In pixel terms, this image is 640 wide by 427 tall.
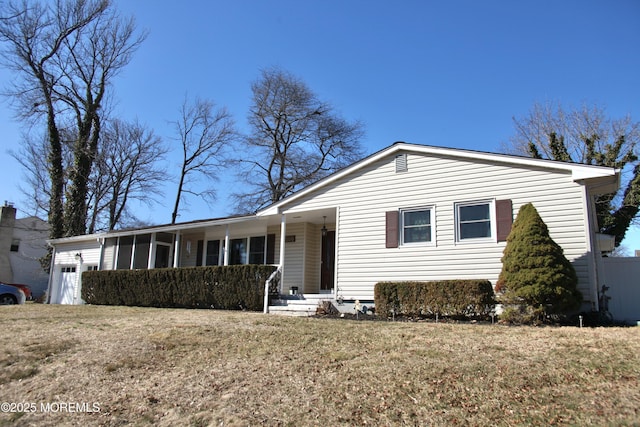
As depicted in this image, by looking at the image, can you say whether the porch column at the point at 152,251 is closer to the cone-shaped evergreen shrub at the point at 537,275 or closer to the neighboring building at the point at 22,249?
the cone-shaped evergreen shrub at the point at 537,275

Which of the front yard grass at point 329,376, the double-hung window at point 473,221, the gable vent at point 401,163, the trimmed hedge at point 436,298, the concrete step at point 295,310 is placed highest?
the gable vent at point 401,163

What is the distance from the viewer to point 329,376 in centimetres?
556

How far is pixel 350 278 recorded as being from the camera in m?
13.0

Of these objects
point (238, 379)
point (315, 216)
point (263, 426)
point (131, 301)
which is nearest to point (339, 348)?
point (238, 379)

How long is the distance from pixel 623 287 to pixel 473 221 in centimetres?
441

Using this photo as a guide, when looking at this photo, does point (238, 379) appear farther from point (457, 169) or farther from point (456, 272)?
point (457, 169)

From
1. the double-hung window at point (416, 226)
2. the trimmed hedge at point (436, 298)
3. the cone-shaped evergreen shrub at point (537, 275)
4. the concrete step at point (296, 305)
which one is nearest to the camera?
the cone-shaped evergreen shrub at point (537, 275)

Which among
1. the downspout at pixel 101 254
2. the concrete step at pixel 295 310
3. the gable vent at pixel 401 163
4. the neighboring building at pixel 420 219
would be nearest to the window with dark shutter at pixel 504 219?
the neighboring building at pixel 420 219

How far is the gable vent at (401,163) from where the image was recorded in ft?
41.7

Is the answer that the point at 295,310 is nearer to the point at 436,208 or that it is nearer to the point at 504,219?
the point at 436,208

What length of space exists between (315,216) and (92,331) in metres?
7.86

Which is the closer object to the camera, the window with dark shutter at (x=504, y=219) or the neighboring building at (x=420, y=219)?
the neighboring building at (x=420, y=219)

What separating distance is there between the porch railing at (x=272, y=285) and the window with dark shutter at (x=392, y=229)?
358cm

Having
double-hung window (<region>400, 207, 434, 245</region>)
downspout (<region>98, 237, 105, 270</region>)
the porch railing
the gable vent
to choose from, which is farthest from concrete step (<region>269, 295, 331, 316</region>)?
downspout (<region>98, 237, 105, 270</region>)
